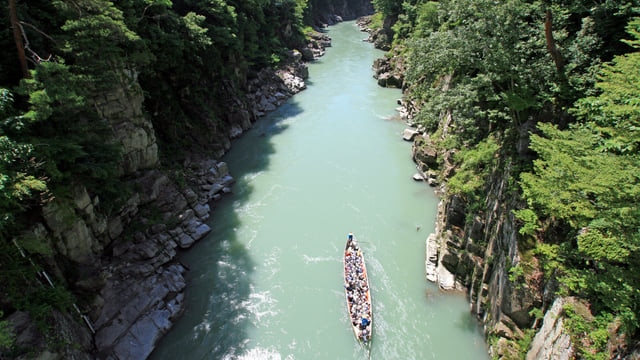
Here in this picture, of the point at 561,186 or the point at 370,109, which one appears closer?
the point at 561,186

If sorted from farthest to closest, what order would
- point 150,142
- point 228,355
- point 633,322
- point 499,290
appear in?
1. point 150,142
2. point 228,355
3. point 499,290
4. point 633,322

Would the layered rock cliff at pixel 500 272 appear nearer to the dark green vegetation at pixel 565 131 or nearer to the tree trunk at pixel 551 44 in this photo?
the dark green vegetation at pixel 565 131

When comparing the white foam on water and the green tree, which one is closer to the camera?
the green tree

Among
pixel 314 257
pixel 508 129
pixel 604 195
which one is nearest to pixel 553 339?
pixel 604 195

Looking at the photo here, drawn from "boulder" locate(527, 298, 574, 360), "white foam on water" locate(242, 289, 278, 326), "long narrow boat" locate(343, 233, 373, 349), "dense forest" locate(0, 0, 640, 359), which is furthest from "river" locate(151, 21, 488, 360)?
"dense forest" locate(0, 0, 640, 359)

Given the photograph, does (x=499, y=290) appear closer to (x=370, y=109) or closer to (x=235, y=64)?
(x=370, y=109)

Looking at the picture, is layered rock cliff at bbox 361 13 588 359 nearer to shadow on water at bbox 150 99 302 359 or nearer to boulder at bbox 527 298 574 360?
boulder at bbox 527 298 574 360

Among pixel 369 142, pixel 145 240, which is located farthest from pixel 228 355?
pixel 369 142

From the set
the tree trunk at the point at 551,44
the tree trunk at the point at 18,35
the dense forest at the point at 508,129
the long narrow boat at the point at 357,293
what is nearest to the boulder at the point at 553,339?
the dense forest at the point at 508,129
